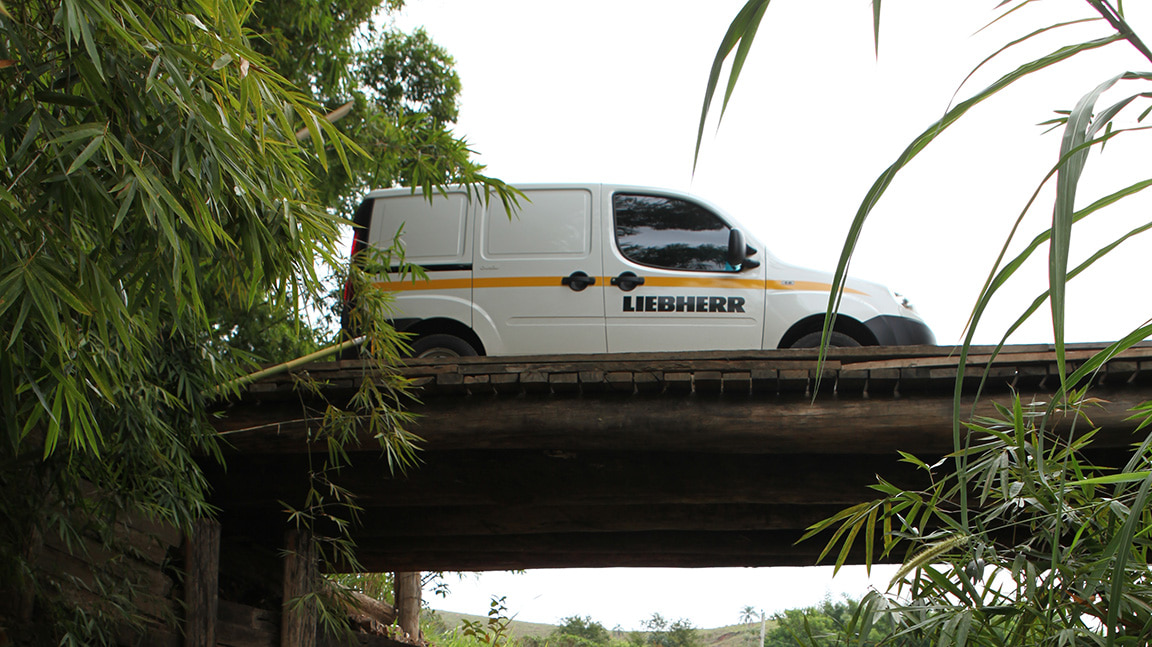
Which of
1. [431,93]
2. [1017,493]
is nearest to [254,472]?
[1017,493]

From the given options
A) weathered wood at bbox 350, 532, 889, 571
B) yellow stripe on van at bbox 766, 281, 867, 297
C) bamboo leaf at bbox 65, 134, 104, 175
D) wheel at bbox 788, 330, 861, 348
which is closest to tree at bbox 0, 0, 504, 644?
bamboo leaf at bbox 65, 134, 104, 175

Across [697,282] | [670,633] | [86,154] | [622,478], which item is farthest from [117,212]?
[670,633]

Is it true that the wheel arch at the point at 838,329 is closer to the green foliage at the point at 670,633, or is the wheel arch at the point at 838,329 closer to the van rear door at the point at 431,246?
the van rear door at the point at 431,246

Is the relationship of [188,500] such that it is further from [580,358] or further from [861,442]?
[861,442]

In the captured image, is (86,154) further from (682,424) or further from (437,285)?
(437,285)

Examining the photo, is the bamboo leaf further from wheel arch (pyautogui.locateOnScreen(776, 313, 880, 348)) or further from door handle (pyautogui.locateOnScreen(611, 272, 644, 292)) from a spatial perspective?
wheel arch (pyautogui.locateOnScreen(776, 313, 880, 348))

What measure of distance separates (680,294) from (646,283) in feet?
0.64

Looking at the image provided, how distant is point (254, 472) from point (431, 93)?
5.88 m

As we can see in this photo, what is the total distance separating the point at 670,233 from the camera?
5.27 meters

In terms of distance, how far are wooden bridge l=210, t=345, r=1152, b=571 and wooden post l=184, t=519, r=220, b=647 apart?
0.22m

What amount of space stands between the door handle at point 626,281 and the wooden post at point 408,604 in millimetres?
4821

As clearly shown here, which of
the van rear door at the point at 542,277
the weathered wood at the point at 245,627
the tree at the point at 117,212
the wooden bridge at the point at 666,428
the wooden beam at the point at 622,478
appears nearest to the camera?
the tree at the point at 117,212

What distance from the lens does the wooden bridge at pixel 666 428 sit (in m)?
3.78

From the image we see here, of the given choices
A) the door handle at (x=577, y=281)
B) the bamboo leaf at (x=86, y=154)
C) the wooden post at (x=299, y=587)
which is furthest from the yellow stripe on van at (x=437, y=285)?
the bamboo leaf at (x=86, y=154)
